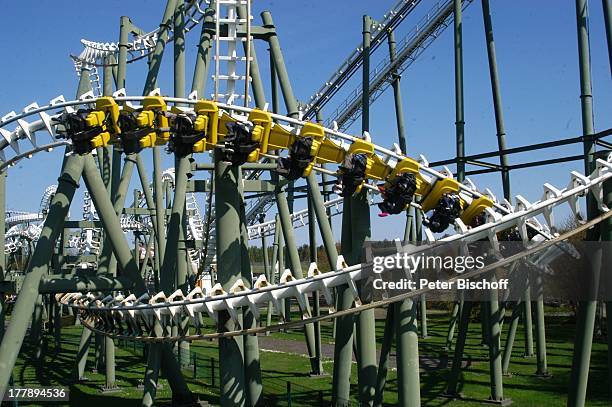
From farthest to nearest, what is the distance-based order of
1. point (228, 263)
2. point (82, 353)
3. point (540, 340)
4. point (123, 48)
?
point (123, 48) → point (82, 353) → point (540, 340) → point (228, 263)

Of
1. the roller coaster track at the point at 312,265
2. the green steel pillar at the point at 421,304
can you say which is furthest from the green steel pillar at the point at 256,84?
the green steel pillar at the point at 421,304

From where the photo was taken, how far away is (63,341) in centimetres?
2231

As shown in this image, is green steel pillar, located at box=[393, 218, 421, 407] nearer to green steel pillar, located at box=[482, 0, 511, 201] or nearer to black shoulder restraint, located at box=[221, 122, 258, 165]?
black shoulder restraint, located at box=[221, 122, 258, 165]

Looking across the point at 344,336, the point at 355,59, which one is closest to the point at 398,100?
the point at 355,59

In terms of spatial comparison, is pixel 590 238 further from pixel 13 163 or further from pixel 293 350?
pixel 293 350

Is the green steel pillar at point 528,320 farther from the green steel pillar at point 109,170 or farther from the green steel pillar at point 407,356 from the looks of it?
the green steel pillar at point 109,170

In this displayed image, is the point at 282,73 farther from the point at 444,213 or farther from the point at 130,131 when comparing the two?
the point at 444,213

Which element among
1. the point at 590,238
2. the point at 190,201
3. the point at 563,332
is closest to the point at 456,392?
the point at 590,238

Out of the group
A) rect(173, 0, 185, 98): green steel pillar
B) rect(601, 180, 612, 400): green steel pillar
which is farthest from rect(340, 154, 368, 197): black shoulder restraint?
rect(173, 0, 185, 98): green steel pillar

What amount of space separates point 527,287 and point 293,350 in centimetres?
747

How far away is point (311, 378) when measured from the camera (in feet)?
45.7

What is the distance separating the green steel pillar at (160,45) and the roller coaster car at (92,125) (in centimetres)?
502

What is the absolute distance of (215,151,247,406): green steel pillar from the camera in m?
8.12

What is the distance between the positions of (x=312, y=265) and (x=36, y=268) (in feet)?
13.3
